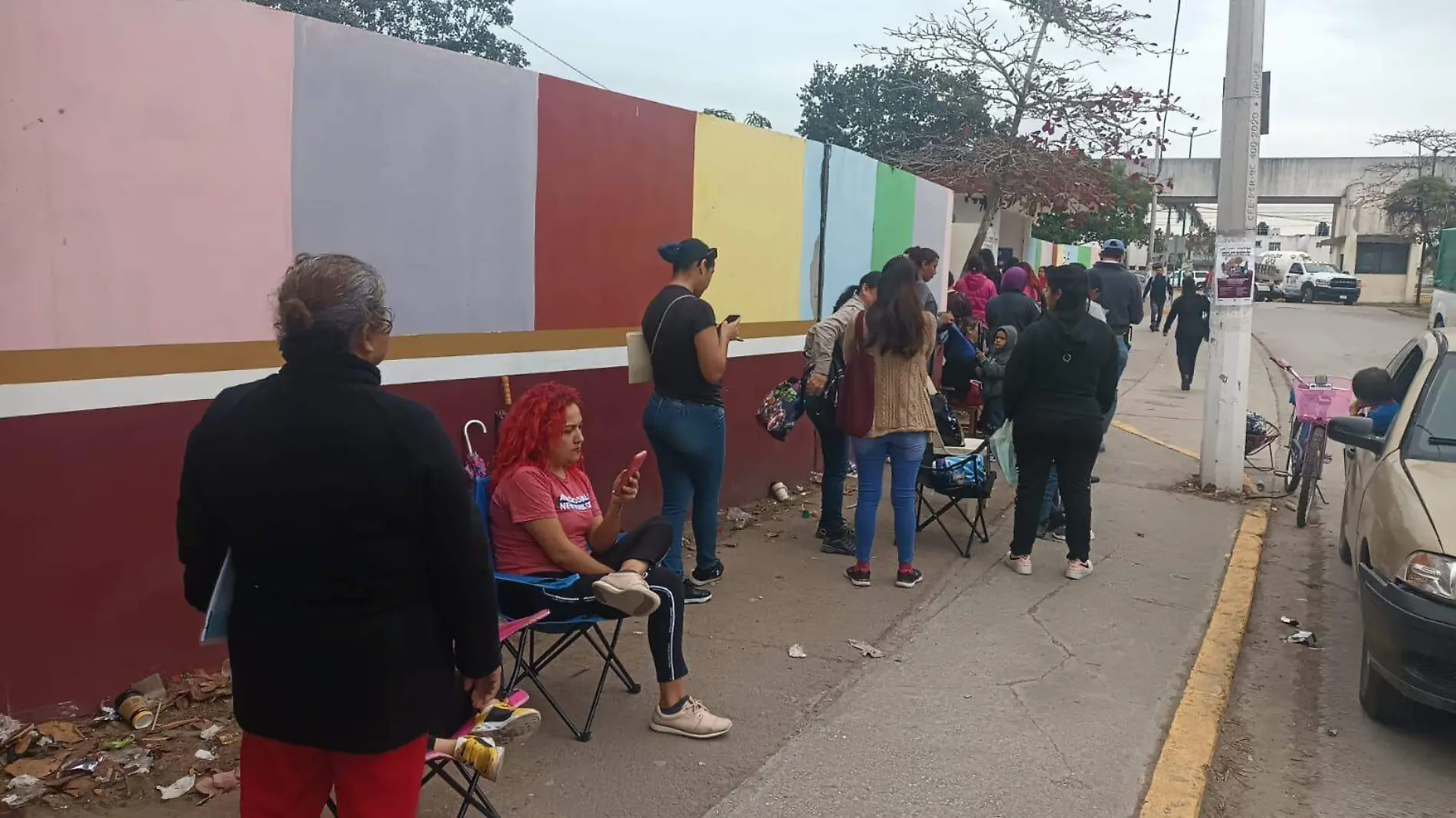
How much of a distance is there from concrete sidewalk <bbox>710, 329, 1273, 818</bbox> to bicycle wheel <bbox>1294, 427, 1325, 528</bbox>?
2.57ft

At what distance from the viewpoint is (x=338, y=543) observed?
2.08 metres

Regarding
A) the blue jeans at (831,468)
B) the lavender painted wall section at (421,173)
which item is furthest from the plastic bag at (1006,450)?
the lavender painted wall section at (421,173)

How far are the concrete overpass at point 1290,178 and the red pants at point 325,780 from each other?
169 feet

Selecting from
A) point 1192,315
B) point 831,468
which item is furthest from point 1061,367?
point 1192,315

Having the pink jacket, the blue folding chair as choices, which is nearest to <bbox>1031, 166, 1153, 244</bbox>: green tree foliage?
the pink jacket

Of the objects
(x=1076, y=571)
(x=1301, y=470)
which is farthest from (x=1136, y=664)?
(x=1301, y=470)

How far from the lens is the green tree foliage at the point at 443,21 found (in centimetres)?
2236

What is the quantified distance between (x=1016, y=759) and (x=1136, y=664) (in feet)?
4.36

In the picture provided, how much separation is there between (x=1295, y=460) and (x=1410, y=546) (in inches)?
187

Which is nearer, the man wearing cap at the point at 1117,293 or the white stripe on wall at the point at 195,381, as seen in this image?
the white stripe on wall at the point at 195,381

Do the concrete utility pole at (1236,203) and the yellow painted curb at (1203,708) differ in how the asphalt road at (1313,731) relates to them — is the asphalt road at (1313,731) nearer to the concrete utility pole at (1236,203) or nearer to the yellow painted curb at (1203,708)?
the yellow painted curb at (1203,708)

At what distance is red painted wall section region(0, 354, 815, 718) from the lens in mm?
3512

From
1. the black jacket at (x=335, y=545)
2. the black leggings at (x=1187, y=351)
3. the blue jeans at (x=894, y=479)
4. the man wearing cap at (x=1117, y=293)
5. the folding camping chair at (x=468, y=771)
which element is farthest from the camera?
the black leggings at (x=1187, y=351)

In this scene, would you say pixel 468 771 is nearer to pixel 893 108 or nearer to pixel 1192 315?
pixel 1192 315
